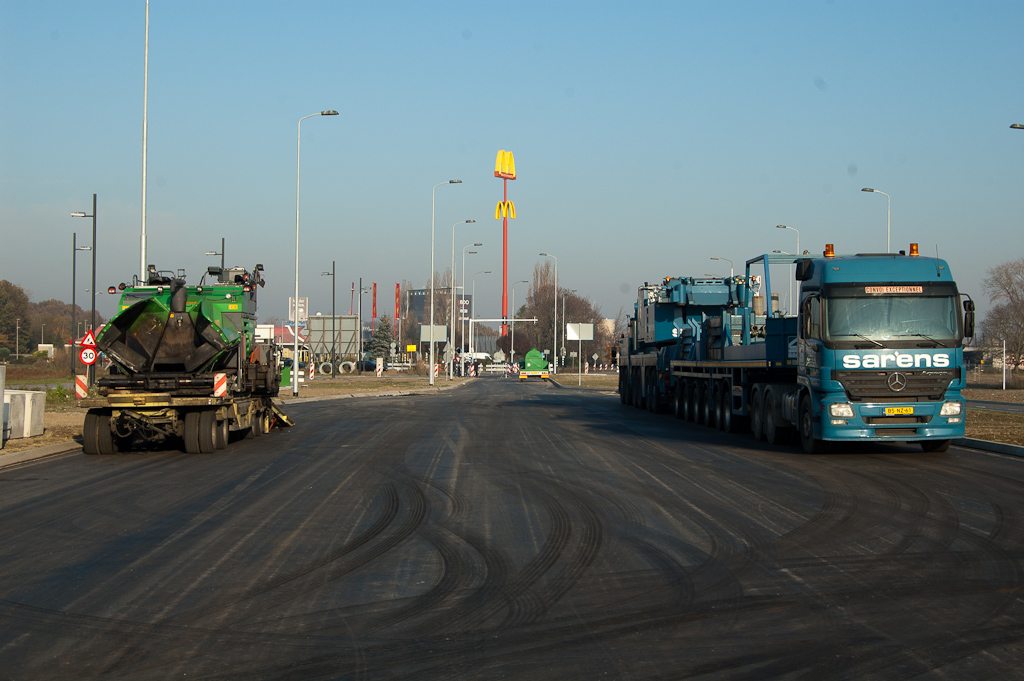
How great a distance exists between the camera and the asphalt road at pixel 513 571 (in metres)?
5.62

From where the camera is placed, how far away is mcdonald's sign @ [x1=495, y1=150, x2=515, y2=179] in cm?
13225

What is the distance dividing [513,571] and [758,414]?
45.0 ft

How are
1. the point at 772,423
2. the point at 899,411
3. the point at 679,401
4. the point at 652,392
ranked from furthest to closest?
1. the point at 652,392
2. the point at 679,401
3. the point at 772,423
4. the point at 899,411

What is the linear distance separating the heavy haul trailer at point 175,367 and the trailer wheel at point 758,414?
1057 centimetres

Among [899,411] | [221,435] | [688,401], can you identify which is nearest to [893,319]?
[899,411]

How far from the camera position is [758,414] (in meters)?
20.5

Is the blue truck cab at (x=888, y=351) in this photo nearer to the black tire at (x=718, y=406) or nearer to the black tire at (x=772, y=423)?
the black tire at (x=772, y=423)

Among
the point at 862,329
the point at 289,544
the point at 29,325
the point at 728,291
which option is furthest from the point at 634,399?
the point at 29,325

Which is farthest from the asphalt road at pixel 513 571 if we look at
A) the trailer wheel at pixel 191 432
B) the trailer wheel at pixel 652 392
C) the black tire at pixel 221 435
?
the trailer wheel at pixel 652 392

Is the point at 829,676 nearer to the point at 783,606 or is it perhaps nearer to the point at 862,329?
the point at 783,606

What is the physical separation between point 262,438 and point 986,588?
1676cm

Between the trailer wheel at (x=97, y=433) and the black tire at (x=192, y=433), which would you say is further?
the black tire at (x=192, y=433)

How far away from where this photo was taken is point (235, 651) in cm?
573

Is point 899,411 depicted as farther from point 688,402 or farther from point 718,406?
point 688,402
